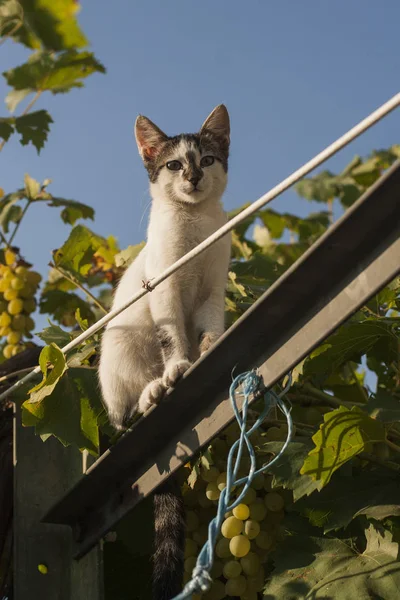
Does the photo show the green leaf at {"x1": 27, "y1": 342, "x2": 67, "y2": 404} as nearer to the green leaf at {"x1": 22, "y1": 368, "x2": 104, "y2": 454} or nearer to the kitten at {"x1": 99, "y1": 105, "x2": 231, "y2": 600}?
the green leaf at {"x1": 22, "y1": 368, "x2": 104, "y2": 454}

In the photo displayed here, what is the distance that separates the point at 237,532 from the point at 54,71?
2520 mm

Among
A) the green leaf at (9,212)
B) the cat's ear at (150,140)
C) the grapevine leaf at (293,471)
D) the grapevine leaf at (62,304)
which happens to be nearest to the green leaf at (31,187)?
the green leaf at (9,212)

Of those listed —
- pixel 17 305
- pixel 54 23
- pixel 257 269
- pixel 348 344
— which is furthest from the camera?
pixel 17 305

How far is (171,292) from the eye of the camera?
2936 mm

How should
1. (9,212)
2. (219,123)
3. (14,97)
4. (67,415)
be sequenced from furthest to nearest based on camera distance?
1. (9,212)
2. (14,97)
3. (219,123)
4. (67,415)

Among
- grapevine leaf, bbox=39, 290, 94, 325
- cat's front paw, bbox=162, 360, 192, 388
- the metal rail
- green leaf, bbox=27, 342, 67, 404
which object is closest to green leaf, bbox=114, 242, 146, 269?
grapevine leaf, bbox=39, 290, 94, 325

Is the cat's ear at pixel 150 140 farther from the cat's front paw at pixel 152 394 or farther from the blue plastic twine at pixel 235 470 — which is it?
the blue plastic twine at pixel 235 470

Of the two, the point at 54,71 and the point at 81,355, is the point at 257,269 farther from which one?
the point at 54,71

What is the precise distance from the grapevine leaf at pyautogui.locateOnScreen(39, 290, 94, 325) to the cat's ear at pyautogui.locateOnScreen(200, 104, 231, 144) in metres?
1.35

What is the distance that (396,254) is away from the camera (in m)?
1.81

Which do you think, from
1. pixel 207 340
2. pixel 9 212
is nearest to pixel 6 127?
pixel 9 212

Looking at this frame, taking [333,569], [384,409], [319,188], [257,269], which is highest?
[319,188]

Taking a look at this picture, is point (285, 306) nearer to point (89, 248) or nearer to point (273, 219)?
point (89, 248)

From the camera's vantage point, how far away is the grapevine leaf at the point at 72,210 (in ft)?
14.9
